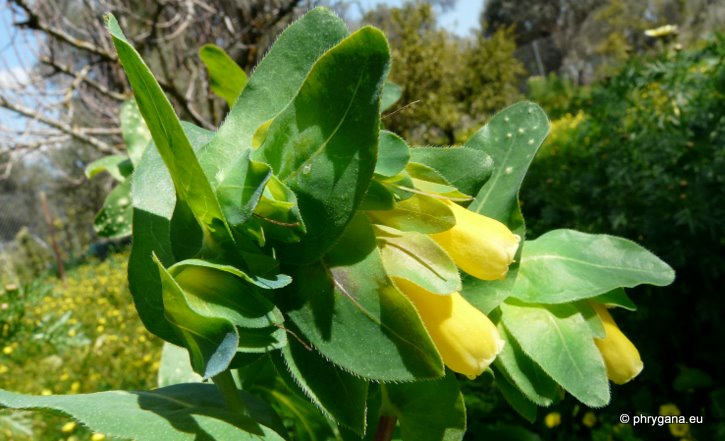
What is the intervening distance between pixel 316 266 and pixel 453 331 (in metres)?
0.10

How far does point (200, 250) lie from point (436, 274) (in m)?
0.15

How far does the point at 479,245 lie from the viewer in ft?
1.35

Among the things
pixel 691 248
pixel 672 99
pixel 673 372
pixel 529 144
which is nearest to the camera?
pixel 529 144

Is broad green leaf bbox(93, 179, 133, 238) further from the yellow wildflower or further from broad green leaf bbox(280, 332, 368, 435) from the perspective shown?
the yellow wildflower

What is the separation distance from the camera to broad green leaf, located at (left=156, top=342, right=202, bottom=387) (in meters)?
0.66

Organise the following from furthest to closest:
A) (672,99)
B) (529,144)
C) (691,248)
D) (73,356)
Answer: (73,356)
(672,99)
(691,248)
(529,144)

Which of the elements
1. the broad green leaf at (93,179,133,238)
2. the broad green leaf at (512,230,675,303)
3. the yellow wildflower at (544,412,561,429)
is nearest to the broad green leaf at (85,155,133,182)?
the broad green leaf at (93,179,133,238)

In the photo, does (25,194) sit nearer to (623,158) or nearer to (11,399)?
(623,158)

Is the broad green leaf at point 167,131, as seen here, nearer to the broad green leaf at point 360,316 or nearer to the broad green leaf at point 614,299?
the broad green leaf at point 360,316

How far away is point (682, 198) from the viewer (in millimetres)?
2811

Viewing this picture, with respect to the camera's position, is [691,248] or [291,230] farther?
[691,248]

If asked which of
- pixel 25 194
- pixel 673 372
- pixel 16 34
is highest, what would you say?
pixel 16 34

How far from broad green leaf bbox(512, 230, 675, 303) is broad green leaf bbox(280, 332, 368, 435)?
0.16 m

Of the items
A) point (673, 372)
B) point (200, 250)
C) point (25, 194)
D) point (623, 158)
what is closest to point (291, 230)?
point (200, 250)
